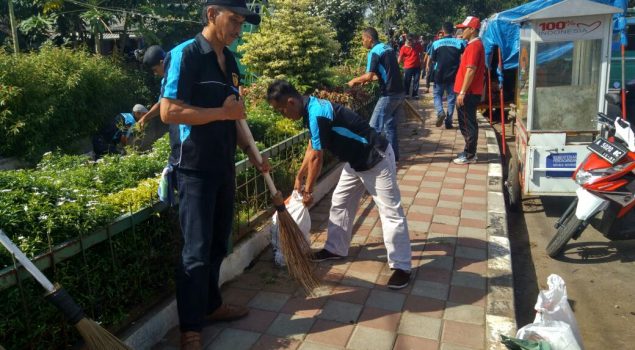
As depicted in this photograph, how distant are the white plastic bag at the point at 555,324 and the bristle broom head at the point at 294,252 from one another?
137cm

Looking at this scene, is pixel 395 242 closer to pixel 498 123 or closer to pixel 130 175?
pixel 130 175

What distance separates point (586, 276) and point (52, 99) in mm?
7754

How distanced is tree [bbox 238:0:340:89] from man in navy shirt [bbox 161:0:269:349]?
449 cm

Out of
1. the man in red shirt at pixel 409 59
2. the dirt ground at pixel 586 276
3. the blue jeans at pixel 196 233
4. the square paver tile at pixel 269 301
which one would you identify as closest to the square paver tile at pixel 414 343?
the square paver tile at pixel 269 301

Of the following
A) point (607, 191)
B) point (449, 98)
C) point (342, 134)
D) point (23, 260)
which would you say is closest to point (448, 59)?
point (449, 98)

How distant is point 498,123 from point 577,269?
753 cm

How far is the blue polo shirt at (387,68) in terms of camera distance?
6529mm

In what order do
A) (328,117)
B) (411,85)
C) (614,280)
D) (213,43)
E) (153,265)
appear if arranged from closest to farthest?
(213,43) < (153,265) < (328,117) < (614,280) < (411,85)

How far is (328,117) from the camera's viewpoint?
11.3ft

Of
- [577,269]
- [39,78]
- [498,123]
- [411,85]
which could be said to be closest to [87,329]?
[577,269]

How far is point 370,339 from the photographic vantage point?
3020mm

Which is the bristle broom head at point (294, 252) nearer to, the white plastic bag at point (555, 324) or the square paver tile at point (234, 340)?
the square paver tile at point (234, 340)

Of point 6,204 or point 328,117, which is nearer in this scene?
point 6,204

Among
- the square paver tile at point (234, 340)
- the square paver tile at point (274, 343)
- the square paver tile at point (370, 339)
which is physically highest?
the square paver tile at point (234, 340)
